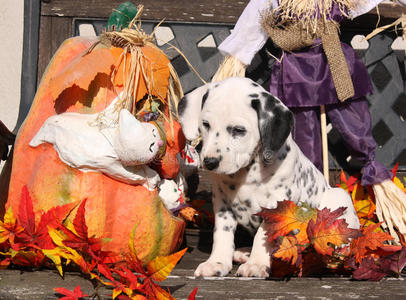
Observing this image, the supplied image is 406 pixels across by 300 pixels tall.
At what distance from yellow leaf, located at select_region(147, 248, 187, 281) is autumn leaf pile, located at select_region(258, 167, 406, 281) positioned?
0.47 m

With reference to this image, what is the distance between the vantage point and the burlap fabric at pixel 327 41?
114 inches

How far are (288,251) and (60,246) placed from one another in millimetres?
916

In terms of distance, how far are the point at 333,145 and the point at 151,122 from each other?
5.56ft

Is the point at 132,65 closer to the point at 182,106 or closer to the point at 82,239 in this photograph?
the point at 182,106

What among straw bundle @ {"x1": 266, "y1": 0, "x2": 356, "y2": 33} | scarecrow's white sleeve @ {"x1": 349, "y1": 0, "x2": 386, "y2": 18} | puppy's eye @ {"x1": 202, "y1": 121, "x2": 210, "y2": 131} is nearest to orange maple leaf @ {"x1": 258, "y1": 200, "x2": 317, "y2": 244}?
puppy's eye @ {"x1": 202, "y1": 121, "x2": 210, "y2": 131}

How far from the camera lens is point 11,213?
2051 mm

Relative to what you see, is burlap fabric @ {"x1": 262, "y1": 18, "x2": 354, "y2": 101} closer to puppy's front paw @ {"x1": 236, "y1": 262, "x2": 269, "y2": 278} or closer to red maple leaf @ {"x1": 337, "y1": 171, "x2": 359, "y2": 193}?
red maple leaf @ {"x1": 337, "y1": 171, "x2": 359, "y2": 193}

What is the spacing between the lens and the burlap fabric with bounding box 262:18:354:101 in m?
2.89

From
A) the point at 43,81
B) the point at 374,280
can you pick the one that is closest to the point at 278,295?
the point at 374,280

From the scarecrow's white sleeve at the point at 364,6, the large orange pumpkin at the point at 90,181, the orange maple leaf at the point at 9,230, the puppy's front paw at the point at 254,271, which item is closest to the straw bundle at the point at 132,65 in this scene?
the large orange pumpkin at the point at 90,181

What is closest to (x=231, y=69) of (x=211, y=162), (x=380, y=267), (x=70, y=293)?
(x=211, y=162)

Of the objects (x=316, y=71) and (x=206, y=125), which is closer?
(x=206, y=125)

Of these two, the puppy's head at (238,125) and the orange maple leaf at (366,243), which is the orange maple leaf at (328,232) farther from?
the puppy's head at (238,125)

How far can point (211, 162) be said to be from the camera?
1.97 m
